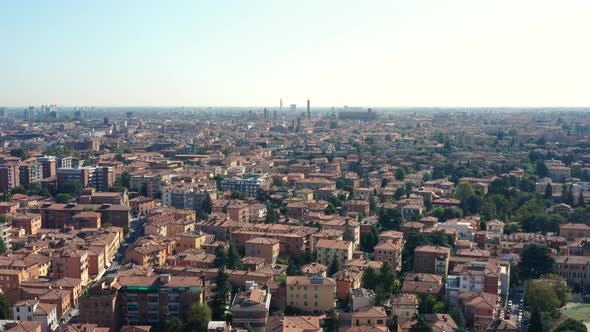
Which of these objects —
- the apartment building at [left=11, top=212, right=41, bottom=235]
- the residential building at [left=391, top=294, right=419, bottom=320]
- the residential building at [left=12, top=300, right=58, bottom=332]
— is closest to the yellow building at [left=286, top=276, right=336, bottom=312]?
the residential building at [left=391, top=294, right=419, bottom=320]

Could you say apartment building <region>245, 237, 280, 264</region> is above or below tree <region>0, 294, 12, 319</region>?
above

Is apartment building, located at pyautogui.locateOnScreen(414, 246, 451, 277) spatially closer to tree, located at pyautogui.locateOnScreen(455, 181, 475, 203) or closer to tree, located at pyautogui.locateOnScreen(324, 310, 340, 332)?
tree, located at pyautogui.locateOnScreen(324, 310, 340, 332)

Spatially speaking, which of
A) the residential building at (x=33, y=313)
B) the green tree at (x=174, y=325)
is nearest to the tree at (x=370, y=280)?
the green tree at (x=174, y=325)

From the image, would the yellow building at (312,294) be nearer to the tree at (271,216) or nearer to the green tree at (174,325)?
the green tree at (174,325)

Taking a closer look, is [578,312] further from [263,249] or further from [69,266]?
[69,266]

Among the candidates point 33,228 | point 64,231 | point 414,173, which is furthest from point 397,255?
point 414,173

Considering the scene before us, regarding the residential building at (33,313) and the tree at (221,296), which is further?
the tree at (221,296)
